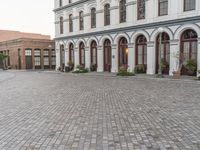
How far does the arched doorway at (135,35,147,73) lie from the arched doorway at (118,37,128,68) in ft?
4.85

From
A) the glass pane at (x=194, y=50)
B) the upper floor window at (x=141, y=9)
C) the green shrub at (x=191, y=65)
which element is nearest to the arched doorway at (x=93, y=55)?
the upper floor window at (x=141, y=9)

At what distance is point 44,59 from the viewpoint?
40.7 meters

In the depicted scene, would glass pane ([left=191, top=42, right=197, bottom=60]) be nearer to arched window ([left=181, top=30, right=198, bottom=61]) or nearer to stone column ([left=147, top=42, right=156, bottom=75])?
arched window ([left=181, top=30, right=198, bottom=61])

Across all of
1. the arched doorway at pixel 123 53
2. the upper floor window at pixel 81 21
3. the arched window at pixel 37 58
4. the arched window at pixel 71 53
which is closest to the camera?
the arched doorway at pixel 123 53

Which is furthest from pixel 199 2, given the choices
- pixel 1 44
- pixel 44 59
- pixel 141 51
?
pixel 1 44

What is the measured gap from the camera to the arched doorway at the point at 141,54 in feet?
70.3

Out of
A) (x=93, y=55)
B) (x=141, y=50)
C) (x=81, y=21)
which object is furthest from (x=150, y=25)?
(x=81, y=21)

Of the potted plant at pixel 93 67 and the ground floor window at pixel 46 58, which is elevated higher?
the ground floor window at pixel 46 58

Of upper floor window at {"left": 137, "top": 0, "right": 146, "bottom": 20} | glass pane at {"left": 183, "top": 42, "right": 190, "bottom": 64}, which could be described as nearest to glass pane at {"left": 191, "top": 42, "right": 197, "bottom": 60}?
glass pane at {"left": 183, "top": 42, "right": 190, "bottom": 64}

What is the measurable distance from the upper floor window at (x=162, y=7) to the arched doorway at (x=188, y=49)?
2.61m

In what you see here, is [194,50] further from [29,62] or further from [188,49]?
[29,62]

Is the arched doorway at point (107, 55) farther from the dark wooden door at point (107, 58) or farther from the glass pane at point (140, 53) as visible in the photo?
the glass pane at point (140, 53)

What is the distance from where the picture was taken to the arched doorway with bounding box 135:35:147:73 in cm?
2142

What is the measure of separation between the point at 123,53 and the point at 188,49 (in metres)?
7.07
